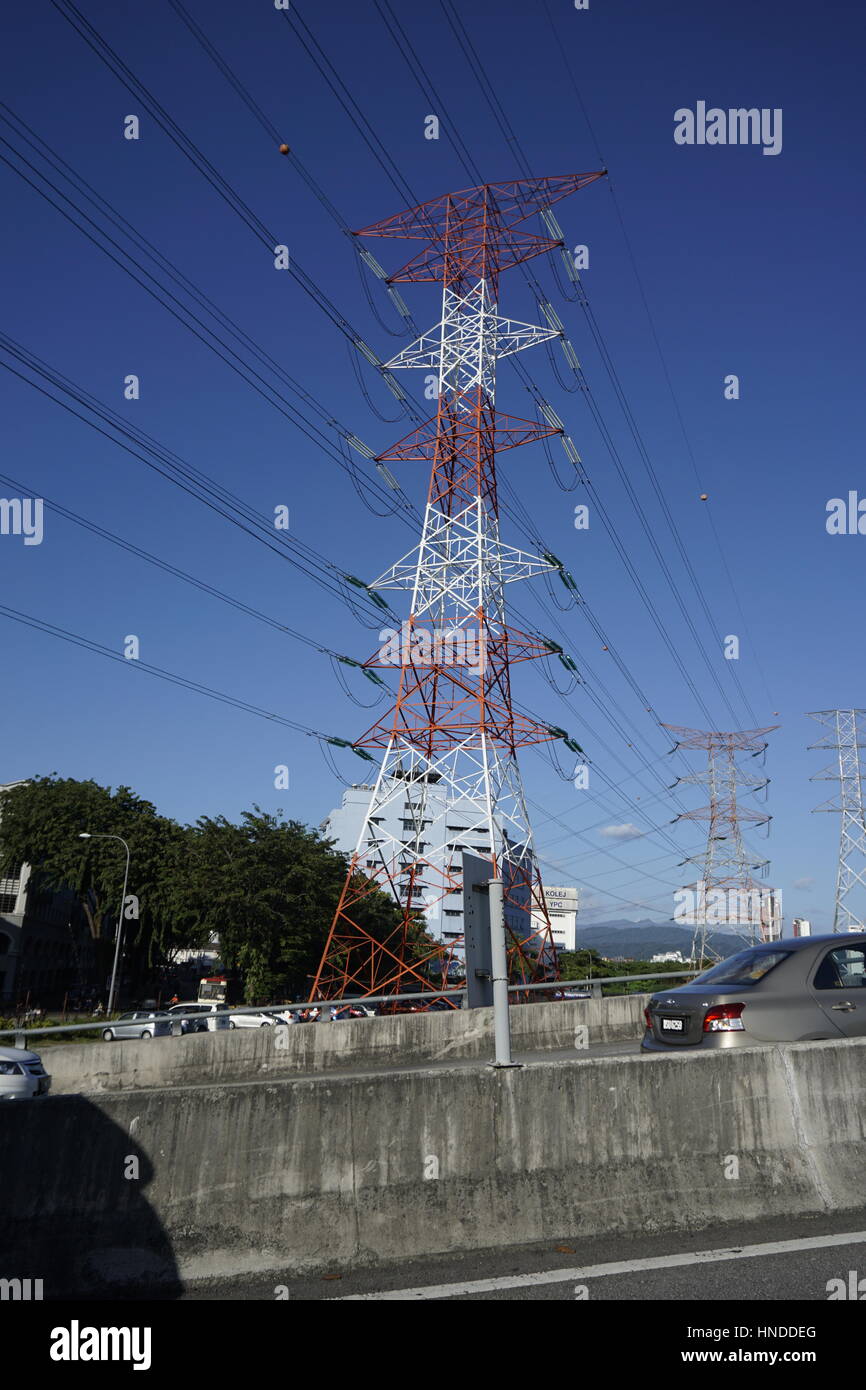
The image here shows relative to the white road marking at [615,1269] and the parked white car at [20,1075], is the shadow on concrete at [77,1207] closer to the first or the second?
the white road marking at [615,1269]

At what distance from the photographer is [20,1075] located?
14.6 metres

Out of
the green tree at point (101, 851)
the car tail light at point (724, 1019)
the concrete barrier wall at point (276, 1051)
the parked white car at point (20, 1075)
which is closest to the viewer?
the car tail light at point (724, 1019)

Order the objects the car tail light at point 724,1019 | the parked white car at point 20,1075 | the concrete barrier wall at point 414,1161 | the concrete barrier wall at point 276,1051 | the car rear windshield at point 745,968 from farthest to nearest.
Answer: the concrete barrier wall at point 276,1051
the parked white car at point 20,1075
the car rear windshield at point 745,968
the car tail light at point 724,1019
the concrete barrier wall at point 414,1161

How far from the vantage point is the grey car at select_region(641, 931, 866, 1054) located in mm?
8406

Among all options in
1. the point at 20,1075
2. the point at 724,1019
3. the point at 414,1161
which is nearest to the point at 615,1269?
the point at 414,1161

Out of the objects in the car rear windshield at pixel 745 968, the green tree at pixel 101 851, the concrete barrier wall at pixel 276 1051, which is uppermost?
the green tree at pixel 101 851

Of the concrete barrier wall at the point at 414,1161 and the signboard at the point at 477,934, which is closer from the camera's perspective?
the concrete barrier wall at the point at 414,1161

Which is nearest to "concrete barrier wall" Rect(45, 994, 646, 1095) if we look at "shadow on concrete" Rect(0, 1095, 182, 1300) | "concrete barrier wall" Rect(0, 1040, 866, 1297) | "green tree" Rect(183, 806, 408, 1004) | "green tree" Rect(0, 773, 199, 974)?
"concrete barrier wall" Rect(0, 1040, 866, 1297)

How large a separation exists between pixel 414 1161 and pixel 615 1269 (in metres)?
1.35

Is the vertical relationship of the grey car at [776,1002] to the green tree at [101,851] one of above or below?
below

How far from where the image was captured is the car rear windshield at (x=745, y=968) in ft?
29.4

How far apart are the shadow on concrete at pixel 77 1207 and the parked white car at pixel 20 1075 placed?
28.8 ft

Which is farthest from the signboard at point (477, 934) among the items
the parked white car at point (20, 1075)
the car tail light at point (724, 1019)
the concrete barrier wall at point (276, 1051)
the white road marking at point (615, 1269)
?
the concrete barrier wall at point (276, 1051)

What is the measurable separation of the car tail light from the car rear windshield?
464 mm
